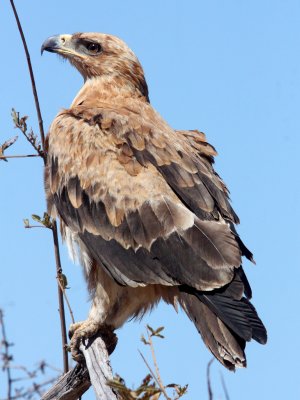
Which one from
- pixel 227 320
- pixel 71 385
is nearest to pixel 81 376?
pixel 71 385

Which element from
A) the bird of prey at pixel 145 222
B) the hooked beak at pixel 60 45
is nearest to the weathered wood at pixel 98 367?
the bird of prey at pixel 145 222

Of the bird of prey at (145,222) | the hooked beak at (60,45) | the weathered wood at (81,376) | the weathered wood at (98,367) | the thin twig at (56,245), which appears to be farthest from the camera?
the hooked beak at (60,45)

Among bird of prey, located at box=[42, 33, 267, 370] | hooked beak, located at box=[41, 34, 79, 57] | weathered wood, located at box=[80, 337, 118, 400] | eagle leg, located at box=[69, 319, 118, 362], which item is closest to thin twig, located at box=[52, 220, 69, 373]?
weathered wood, located at box=[80, 337, 118, 400]

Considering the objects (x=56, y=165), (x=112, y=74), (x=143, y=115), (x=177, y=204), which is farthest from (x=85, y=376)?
(x=112, y=74)

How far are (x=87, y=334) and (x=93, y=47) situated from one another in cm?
314

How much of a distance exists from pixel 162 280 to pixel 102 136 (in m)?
1.33

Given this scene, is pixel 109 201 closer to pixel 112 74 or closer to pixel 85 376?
pixel 85 376

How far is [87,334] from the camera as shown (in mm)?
5859

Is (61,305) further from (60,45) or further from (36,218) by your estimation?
(60,45)

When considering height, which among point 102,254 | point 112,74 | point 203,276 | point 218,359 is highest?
point 112,74

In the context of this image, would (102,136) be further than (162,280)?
Yes

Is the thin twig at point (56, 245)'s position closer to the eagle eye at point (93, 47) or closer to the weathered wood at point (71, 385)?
the weathered wood at point (71, 385)

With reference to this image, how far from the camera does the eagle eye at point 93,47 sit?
7903 millimetres

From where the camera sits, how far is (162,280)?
5672 millimetres
